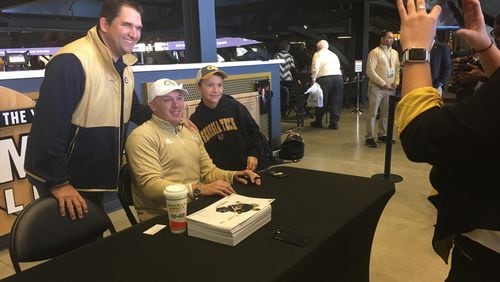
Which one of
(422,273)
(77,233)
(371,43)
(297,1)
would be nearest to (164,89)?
(77,233)

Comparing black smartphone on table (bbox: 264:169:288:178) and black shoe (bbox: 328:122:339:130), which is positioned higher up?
black smartphone on table (bbox: 264:169:288:178)

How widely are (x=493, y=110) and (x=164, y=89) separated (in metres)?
1.64

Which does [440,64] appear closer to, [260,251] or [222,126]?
[222,126]

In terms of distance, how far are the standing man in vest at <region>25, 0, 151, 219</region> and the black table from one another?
58 centimetres

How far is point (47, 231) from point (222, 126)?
145cm

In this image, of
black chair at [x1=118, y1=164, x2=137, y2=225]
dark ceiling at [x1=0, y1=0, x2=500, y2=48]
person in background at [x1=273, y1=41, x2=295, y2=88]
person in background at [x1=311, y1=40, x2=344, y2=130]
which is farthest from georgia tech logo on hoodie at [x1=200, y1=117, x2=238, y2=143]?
dark ceiling at [x1=0, y1=0, x2=500, y2=48]

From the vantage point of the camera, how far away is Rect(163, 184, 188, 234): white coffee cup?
51.4 inches

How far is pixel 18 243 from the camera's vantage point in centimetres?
151

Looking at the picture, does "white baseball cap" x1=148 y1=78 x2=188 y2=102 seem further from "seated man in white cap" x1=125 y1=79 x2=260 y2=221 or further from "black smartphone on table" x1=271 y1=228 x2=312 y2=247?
"black smartphone on table" x1=271 y1=228 x2=312 y2=247

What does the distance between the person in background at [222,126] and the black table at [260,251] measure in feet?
3.55

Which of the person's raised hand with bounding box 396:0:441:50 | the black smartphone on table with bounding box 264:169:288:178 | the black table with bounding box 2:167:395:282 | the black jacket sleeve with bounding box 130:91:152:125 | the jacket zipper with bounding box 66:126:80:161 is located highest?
the person's raised hand with bounding box 396:0:441:50

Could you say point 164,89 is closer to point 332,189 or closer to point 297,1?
point 332,189

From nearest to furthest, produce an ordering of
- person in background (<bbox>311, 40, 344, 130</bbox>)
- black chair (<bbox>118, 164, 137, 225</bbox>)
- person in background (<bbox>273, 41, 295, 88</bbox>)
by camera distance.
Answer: black chair (<bbox>118, 164, 137, 225</bbox>) → person in background (<bbox>311, 40, 344, 130</bbox>) → person in background (<bbox>273, 41, 295, 88</bbox>)

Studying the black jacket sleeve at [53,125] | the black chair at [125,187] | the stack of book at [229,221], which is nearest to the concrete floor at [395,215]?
the black chair at [125,187]
